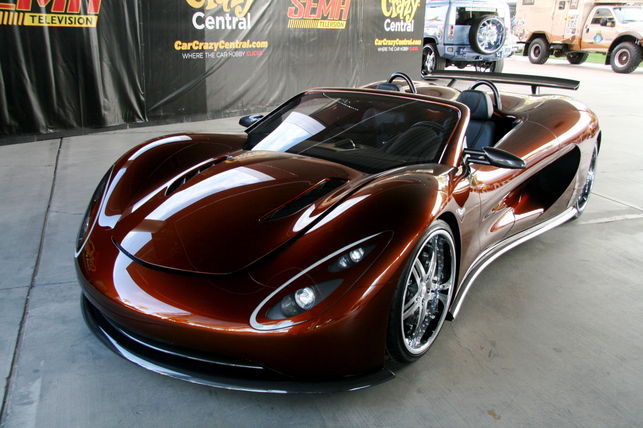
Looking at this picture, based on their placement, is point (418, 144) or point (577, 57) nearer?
point (418, 144)

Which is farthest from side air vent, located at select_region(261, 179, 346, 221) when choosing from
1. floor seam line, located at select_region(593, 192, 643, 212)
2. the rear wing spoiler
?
floor seam line, located at select_region(593, 192, 643, 212)

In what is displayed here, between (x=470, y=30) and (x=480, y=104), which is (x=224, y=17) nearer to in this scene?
(x=480, y=104)

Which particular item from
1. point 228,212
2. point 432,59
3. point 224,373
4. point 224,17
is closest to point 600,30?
point 432,59

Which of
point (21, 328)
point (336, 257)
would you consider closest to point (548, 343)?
point (336, 257)

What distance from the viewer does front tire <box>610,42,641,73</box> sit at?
14891 millimetres

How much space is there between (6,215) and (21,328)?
171cm

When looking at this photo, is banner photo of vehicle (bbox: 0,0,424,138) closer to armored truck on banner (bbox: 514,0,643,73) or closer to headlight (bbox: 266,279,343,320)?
headlight (bbox: 266,279,343,320)

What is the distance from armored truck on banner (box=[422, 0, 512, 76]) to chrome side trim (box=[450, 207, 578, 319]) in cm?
991

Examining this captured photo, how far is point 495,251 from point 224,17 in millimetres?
6313

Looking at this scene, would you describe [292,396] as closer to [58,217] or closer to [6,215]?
[58,217]

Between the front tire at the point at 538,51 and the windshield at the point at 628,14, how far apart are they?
2390 millimetres

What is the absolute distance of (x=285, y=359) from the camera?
1.60 m

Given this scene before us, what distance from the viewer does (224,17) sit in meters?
7.64

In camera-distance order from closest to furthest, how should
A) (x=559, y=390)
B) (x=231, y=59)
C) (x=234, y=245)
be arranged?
(x=234, y=245), (x=559, y=390), (x=231, y=59)
